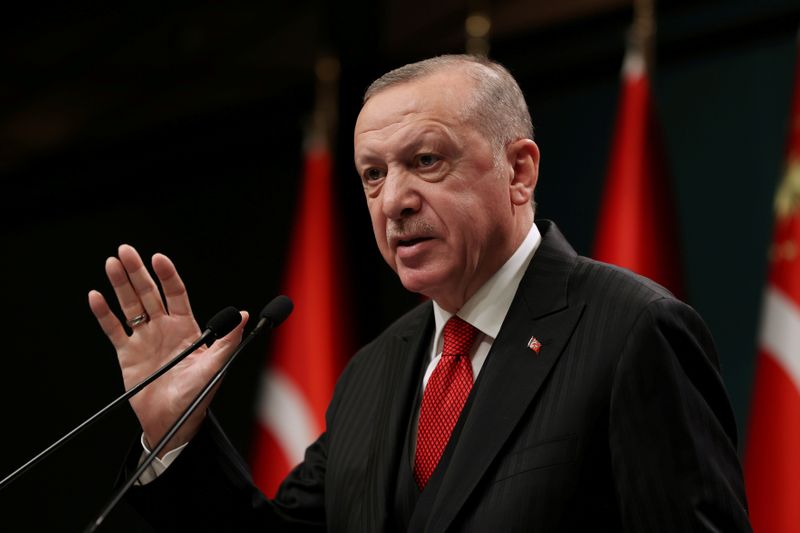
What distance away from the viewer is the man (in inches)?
52.6

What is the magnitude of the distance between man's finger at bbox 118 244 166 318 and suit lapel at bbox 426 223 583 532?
0.57 meters

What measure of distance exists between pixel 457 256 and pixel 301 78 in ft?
9.37

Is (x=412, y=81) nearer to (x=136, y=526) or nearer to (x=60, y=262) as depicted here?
(x=136, y=526)

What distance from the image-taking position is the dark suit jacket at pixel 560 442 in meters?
1.31

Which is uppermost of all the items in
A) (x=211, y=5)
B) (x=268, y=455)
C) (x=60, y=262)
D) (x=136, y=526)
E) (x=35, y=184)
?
(x=211, y=5)

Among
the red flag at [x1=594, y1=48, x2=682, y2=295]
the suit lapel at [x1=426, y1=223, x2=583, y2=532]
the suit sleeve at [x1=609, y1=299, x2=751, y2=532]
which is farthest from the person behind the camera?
the red flag at [x1=594, y1=48, x2=682, y2=295]

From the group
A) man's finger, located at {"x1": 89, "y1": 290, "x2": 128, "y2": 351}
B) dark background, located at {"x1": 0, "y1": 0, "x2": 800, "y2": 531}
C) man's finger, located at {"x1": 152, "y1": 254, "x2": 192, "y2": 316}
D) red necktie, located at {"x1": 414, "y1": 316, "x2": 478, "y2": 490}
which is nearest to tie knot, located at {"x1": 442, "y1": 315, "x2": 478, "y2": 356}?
red necktie, located at {"x1": 414, "y1": 316, "x2": 478, "y2": 490}

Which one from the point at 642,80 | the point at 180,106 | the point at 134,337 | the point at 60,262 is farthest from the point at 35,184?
the point at 134,337

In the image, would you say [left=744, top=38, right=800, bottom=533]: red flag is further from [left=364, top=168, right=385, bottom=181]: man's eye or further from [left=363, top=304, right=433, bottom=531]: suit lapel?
[left=364, top=168, right=385, bottom=181]: man's eye

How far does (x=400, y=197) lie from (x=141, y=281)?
1.53 ft

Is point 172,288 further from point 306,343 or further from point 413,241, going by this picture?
point 306,343

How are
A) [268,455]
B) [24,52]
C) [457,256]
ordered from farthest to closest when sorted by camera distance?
[24,52]
[268,455]
[457,256]

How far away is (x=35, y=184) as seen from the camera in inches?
183

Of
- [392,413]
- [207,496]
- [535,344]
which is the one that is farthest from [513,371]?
[207,496]
